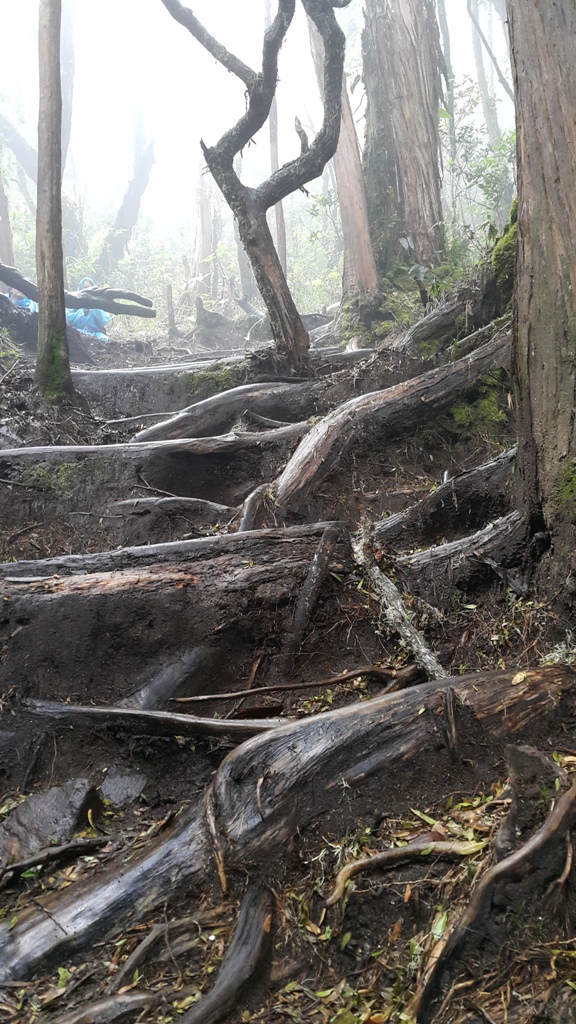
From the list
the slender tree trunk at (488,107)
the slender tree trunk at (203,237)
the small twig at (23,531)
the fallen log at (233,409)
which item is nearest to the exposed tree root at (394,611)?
the small twig at (23,531)

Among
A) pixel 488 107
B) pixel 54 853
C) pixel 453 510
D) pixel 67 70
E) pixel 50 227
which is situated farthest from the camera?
pixel 67 70

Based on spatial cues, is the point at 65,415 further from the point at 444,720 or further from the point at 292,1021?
the point at 292,1021

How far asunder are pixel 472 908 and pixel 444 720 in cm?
75

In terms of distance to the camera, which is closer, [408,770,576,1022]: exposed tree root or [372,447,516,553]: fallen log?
[408,770,576,1022]: exposed tree root

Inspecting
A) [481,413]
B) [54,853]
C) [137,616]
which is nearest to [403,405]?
[481,413]

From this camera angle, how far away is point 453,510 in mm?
4176

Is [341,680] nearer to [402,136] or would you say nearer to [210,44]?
[210,44]

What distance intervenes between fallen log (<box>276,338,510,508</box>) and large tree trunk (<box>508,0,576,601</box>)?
201cm

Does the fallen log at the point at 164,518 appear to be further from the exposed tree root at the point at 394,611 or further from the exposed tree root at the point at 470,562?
the exposed tree root at the point at 470,562

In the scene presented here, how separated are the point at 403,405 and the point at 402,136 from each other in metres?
7.15

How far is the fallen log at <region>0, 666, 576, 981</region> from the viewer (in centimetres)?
228

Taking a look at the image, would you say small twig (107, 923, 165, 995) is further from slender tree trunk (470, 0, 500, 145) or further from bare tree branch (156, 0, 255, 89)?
slender tree trunk (470, 0, 500, 145)

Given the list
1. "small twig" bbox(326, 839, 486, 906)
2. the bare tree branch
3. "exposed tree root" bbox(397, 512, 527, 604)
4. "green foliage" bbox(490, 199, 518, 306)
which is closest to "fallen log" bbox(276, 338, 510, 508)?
"green foliage" bbox(490, 199, 518, 306)

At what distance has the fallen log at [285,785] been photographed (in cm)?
228
